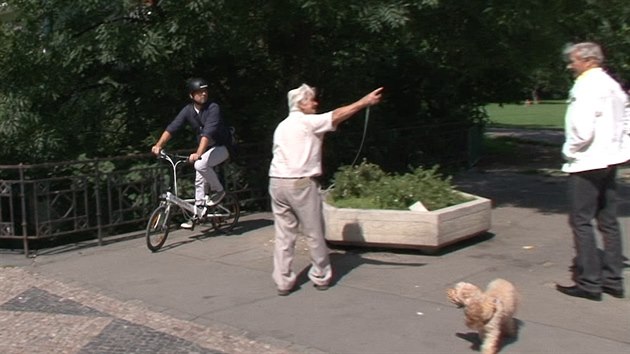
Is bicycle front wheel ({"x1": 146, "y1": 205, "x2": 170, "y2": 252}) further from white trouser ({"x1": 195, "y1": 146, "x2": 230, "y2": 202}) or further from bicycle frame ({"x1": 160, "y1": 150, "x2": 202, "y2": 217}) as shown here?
white trouser ({"x1": 195, "y1": 146, "x2": 230, "y2": 202})

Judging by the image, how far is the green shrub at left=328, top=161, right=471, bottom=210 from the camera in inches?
292

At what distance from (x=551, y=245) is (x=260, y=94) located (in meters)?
5.21

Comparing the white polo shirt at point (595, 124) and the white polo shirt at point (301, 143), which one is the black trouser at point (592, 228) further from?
the white polo shirt at point (301, 143)

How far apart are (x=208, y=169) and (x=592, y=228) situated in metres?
4.15

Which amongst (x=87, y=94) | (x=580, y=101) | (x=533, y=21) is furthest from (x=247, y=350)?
(x=87, y=94)

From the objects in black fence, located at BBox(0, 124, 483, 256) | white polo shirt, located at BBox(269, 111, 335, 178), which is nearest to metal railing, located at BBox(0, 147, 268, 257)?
black fence, located at BBox(0, 124, 483, 256)

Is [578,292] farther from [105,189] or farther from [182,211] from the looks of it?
[105,189]

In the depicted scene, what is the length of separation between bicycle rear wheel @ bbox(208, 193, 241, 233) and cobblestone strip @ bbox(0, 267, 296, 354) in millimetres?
2205

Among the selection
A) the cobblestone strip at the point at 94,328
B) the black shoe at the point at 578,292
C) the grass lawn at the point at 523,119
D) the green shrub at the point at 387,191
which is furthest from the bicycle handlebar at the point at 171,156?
the grass lawn at the point at 523,119

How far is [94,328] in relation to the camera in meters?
5.56

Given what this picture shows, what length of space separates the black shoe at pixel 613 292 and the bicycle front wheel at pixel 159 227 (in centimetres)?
432

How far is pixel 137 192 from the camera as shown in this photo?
29.6ft

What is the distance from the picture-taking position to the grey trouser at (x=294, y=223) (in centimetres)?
601

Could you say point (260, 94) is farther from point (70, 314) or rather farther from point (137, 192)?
point (70, 314)
